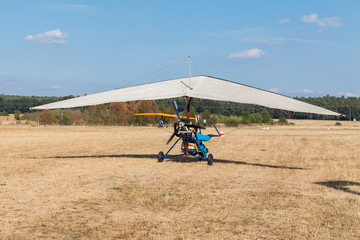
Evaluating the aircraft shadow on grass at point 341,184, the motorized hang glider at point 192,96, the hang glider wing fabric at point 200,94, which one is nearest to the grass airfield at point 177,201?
the aircraft shadow on grass at point 341,184

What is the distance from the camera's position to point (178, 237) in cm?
662

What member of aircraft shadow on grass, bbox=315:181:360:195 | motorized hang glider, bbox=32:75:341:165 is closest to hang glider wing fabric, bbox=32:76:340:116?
motorized hang glider, bbox=32:75:341:165

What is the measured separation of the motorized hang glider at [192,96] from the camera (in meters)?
15.8

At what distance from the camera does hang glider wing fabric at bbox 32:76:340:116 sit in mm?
15655

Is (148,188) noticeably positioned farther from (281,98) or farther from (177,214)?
(281,98)

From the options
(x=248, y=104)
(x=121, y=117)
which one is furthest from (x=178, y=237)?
(x=121, y=117)

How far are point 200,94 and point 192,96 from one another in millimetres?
414

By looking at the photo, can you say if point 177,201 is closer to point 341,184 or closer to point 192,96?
point 341,184

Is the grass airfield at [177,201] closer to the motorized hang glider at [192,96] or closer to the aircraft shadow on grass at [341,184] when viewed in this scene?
the aircraft shadow on grass at [341,184]

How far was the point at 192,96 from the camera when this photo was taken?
16.0 m

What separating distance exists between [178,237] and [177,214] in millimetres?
1571

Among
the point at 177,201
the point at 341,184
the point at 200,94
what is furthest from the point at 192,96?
the point at 177,201

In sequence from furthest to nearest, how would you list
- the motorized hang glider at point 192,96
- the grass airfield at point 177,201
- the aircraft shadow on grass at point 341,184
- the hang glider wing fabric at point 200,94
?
1. the motorized hang glider at point 192,96
2. the hang glider wing fabric at point 200,94
3. the aircraft shadow on grass at point 341,184
4. the grass airfield at point 177,201

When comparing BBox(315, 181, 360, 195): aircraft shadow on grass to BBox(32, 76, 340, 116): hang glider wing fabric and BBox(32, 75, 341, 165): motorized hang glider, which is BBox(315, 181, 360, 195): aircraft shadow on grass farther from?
BBox(32, 75, 341, 165): motorized hang glider
